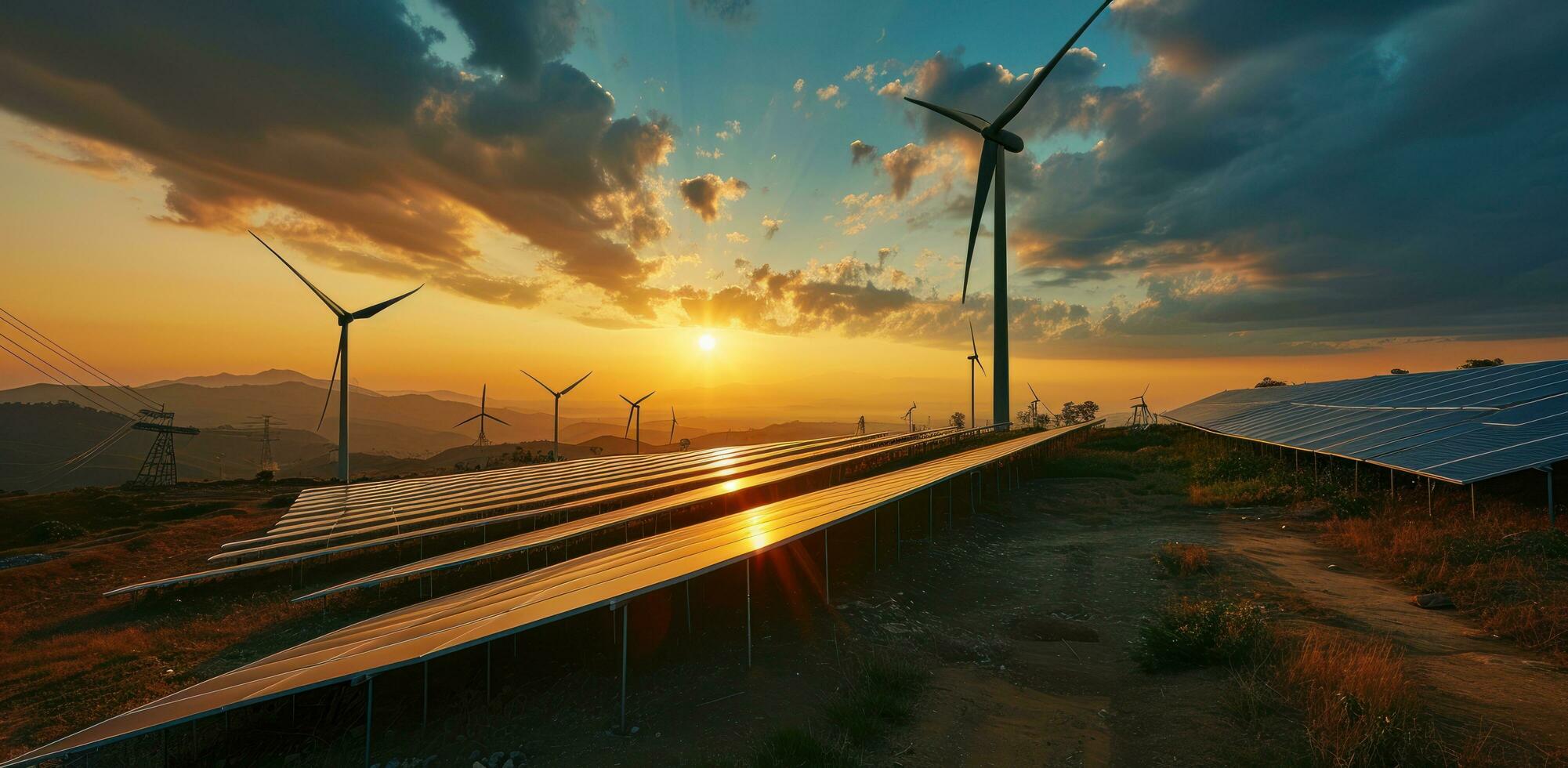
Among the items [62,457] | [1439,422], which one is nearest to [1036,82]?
[1439,422]

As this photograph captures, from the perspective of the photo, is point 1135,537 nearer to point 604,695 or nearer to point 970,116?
point 604,695

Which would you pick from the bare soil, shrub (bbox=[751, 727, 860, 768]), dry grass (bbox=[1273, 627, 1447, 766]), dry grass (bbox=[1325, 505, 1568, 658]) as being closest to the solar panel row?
the bare soil

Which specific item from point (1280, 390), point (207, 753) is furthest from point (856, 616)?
point (1280, 390)

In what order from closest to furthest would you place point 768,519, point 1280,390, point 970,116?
1. point 768,519
2. point 970,116
3. point 1280,390

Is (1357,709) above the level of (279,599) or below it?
above

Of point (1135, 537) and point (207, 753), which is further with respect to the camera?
point (1135, 537)

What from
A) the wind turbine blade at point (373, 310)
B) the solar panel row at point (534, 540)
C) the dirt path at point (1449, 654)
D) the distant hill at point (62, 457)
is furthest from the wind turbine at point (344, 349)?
the distant hill at point (62, 457)

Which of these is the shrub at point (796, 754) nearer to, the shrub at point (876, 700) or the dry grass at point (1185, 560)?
the shrub at point (876, 700)
